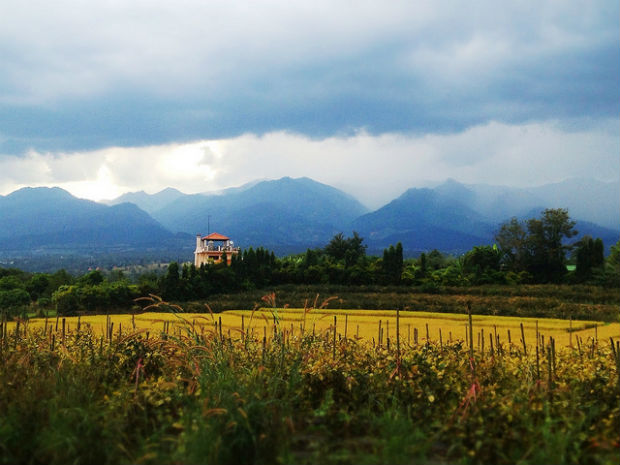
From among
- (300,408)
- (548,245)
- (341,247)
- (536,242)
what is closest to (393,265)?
(341,247)

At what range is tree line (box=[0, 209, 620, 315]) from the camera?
24.8 metres

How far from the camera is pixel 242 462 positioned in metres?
3.45

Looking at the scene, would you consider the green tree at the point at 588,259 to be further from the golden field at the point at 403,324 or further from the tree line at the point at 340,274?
the golden field at the point at 403,324

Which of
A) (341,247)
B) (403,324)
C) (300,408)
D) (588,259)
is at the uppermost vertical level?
(341,247)

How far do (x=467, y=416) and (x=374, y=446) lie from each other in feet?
2.76

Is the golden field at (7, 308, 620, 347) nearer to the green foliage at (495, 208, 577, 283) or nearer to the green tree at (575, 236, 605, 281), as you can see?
the green tree at (575, 236, 605, 281)

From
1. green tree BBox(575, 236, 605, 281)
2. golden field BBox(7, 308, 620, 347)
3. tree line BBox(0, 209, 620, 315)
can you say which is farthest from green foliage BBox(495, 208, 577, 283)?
golden field BBox(7, 308, 620, 347)

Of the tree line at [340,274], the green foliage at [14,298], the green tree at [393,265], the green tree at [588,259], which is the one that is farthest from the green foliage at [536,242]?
the green foliage at [14,298]

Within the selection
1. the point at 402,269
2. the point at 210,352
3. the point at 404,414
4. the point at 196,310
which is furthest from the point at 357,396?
the point at 402,269

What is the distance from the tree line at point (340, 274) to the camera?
24.8 metres

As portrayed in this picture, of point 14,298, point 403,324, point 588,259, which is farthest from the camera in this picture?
point 588,259

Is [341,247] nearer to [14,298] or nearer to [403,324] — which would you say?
[14,298]

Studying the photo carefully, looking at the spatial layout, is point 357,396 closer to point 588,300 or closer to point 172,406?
point 172,406

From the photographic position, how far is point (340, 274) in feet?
99.6
